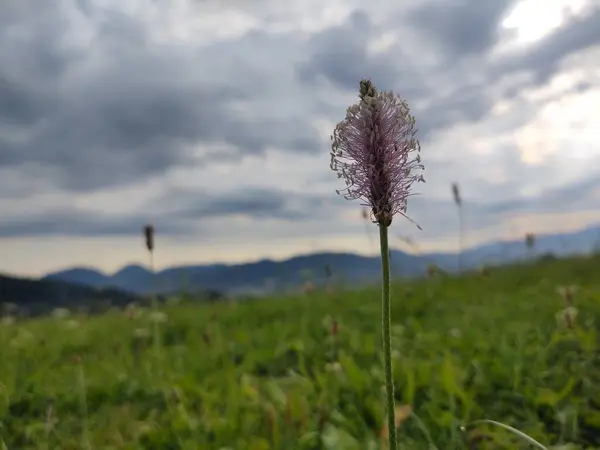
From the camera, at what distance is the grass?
3459 mm

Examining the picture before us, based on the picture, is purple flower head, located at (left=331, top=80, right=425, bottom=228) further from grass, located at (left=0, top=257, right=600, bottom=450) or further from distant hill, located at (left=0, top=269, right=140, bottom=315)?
distant hill, located at (left=0, top=269, right=140, bottom=315)

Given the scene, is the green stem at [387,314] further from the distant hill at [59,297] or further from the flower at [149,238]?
the distant hill at [59,297]

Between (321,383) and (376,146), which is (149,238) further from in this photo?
(376,146)

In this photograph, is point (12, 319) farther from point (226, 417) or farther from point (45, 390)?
point (226, 417)

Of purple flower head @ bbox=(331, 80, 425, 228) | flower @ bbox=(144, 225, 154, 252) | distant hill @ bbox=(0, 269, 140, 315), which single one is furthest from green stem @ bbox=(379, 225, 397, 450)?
distant hill @ bbox=(0, 269, 140, 315)

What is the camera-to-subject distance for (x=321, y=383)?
3949mm

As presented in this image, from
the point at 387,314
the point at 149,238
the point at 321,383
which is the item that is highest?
the point at 149,238

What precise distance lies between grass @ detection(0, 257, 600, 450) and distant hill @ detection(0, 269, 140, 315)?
2890 mm

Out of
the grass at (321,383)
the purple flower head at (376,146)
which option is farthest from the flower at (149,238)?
the purple flower head at (376,146)

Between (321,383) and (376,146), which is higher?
(376,146)

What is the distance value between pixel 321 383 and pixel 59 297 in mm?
8175

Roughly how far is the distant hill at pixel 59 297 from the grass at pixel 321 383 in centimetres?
289

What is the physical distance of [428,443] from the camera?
3348 mm

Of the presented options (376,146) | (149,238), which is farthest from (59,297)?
(376,146)
